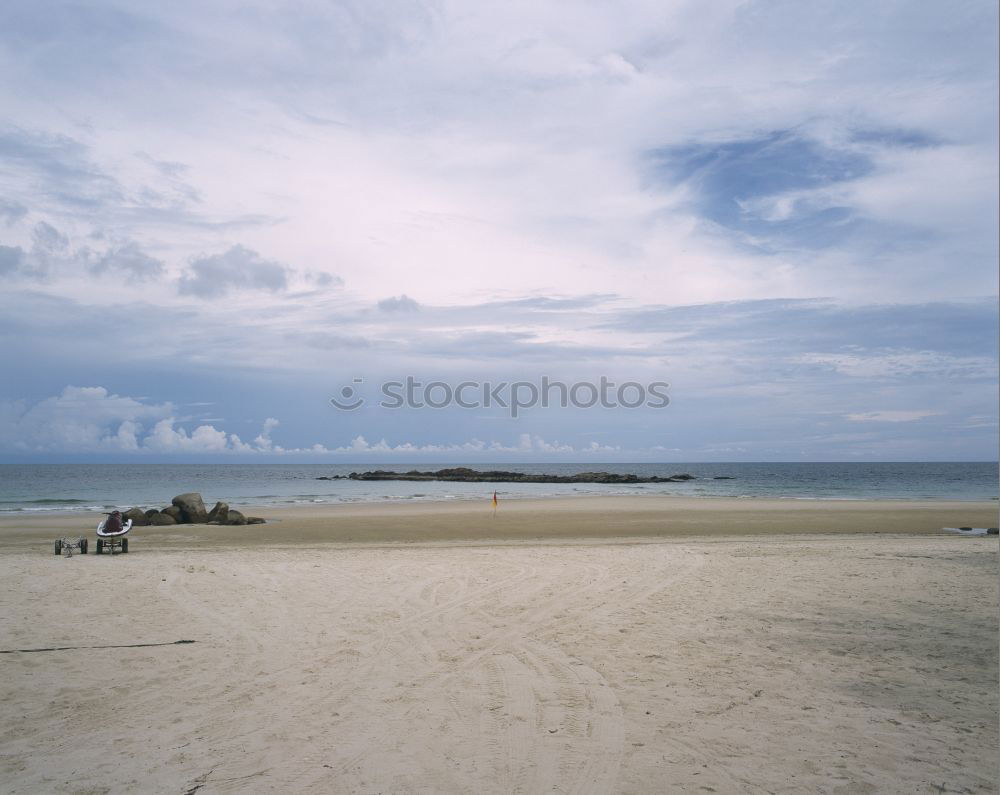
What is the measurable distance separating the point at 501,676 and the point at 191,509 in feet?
77.9

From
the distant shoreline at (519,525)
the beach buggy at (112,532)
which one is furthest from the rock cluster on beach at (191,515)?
the beach buggy at (112,532)

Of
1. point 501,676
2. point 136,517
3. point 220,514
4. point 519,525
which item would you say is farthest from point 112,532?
point 519,525

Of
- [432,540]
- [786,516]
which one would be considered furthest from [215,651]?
[786,516]

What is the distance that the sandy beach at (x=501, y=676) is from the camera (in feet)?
16.3

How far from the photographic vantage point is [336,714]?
595 centimetres

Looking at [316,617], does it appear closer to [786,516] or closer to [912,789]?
[912,789]

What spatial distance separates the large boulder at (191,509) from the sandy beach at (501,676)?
13.3 metres

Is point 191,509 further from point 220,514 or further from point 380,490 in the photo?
point 380,490

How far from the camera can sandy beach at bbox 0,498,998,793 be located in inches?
195

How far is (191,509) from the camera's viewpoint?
89.4 ft

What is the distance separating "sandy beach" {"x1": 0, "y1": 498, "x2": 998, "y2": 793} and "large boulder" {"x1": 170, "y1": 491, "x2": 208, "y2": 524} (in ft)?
43.7

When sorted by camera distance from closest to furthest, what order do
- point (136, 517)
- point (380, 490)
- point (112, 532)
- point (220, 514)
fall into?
point (112, 532) → point (136, 517) → point (220, 514) → point (380, 490)

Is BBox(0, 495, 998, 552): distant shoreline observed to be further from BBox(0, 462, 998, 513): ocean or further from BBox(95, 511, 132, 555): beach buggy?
BBox(0, 462, 998, 513): ocean

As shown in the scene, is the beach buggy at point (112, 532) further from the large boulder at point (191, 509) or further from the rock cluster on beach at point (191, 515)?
the large boulder at point (191, 509)
